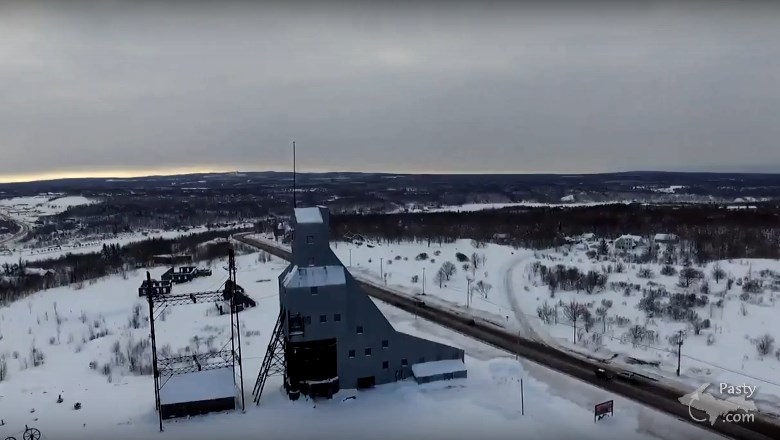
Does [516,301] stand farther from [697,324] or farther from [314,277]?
[314,277]

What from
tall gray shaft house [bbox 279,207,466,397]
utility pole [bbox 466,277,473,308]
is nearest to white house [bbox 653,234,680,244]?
utility pole [bbox 466,277,473,308]

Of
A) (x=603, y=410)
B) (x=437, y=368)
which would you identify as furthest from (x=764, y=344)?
(x=437, y=368)

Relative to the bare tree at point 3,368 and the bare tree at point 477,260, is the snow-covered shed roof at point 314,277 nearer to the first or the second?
the bare tree at point 3,368

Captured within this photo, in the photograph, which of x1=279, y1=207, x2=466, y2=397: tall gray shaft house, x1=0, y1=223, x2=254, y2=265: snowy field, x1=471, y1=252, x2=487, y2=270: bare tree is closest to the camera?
x1=279, y1=207, x2=466, y2=397: tall gray shaft house

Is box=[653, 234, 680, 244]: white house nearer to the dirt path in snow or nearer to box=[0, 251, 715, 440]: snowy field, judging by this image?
the dirt path in snow

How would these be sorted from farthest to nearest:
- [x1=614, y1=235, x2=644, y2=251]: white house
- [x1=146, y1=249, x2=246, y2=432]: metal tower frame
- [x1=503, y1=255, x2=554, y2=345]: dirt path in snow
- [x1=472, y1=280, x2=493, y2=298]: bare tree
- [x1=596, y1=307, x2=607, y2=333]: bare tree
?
[x1=614, y1=235, x2=644, y2=251]: white house < [x1=472, y1=280, x2=493, y2=298]: bare tree < [x1=596, y1=307, x2=607, y2=333]: bare tree < [x1=503, y1=255, x2=554, y2=345]: dirt path in snow < [x1=146, y1=249, x2=246, y2=432]: metal tower frame

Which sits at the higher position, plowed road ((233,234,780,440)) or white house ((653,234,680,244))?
white house ((653,234,680,244))

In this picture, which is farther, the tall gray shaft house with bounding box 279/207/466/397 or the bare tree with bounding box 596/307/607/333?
the bare tree with bounding box 596/307/607/333
